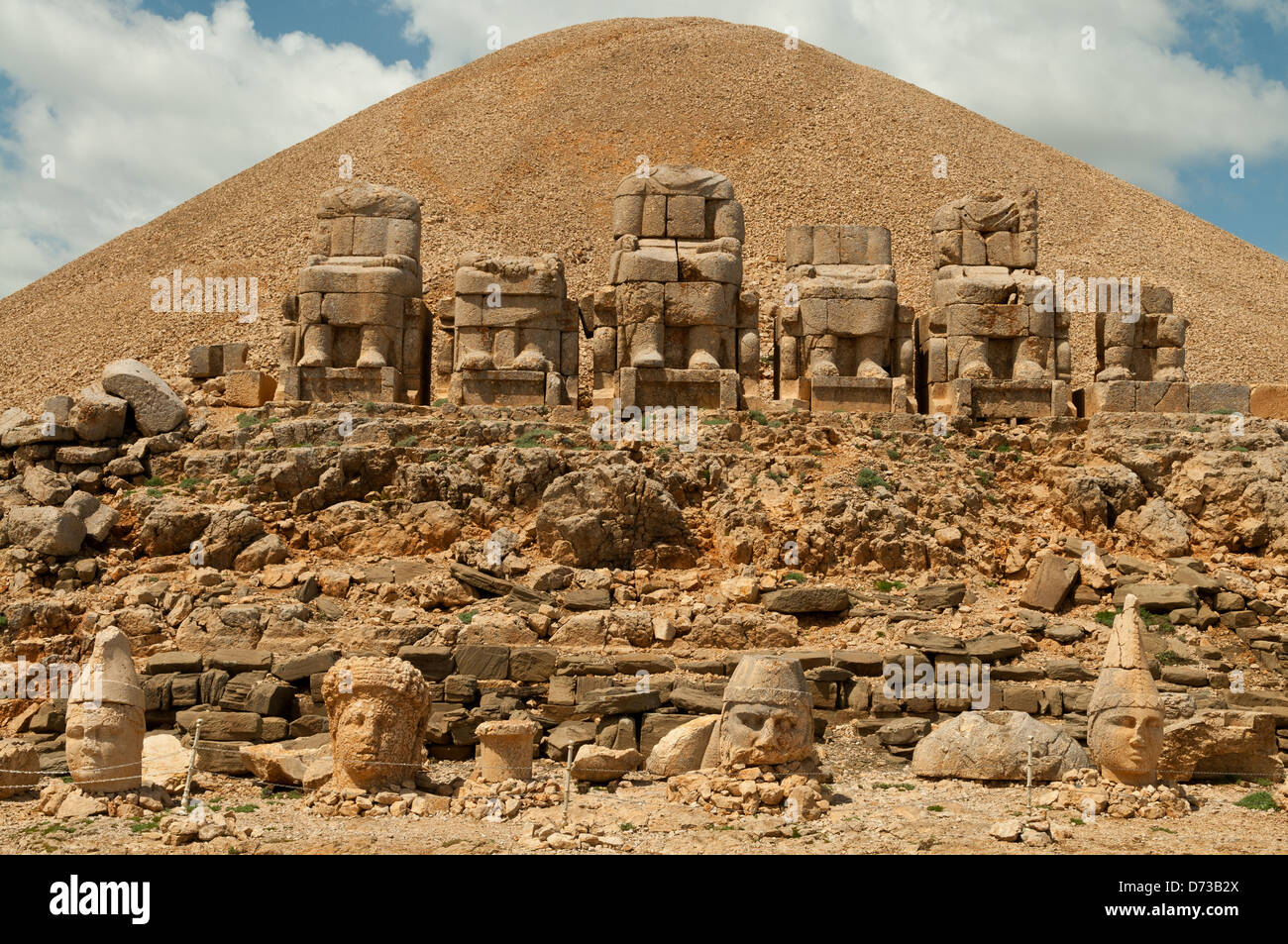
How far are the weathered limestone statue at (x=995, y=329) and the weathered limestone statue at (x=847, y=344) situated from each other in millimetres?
539

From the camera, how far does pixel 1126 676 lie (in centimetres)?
1015

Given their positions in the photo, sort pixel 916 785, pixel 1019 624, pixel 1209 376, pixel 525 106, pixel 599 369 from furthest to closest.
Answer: pixel 525 106, pixel 1209 376, pixel 599 369, pixel 1019 624, pixel 916 785

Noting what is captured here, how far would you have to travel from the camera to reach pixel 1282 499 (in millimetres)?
15156

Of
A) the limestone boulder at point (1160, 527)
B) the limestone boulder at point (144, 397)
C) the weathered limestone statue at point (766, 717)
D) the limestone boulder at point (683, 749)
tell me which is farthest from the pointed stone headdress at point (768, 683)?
the limestone boulder at point (144, 397)

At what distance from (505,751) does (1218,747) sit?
5724 mm

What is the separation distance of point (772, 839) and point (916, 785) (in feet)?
6.91

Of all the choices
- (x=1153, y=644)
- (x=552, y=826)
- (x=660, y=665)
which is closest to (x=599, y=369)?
(x=660, y=665)

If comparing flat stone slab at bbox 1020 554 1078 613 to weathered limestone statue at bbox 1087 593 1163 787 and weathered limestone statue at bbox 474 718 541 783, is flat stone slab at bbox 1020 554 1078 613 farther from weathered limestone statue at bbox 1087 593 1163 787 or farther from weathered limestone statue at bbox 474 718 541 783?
weathered limestone statue at bbox 474 718 541 783

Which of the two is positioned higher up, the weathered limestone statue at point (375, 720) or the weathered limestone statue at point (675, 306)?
the weathered limestone statue at point (675, 306)

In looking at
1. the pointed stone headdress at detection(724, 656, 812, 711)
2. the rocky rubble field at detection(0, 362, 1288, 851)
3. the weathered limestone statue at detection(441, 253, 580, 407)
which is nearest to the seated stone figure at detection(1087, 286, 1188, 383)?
the rocky rubble field at detection(0, 362, 1288, 851)

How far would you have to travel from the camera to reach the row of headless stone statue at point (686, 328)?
1731cm

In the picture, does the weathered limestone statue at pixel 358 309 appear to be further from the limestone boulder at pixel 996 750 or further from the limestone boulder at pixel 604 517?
the limestone boulder at pixel 996 750

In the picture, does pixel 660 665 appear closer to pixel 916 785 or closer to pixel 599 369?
pixel 916 785

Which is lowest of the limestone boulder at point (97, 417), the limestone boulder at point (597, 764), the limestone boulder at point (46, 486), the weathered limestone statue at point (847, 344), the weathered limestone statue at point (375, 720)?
the limestone boulder at point (597, 764)
